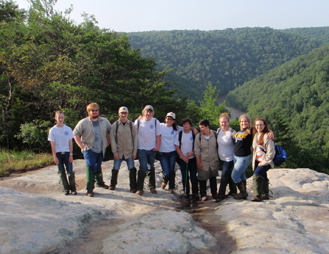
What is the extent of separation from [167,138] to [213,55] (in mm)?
158366

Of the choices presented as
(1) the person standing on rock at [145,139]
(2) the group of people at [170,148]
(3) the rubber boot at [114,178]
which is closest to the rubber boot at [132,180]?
(2) the group of people at [170,148]

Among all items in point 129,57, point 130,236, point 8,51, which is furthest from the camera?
point 129,57

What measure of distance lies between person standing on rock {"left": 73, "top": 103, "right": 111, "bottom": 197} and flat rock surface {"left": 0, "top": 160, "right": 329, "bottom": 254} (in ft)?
1.62

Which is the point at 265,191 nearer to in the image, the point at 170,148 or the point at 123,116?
the point at 170,148

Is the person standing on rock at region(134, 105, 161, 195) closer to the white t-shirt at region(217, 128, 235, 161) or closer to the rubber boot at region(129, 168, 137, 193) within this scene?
the rubber boot at region(129, 168, 137, 193)

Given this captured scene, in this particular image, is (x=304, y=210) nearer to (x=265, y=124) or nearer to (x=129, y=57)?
(x=265, y=124)

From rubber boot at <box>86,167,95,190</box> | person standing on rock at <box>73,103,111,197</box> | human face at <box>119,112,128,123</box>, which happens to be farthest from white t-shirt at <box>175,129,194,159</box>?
rubber boot at <box>86,167,95,190</box>

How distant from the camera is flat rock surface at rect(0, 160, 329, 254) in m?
3.08

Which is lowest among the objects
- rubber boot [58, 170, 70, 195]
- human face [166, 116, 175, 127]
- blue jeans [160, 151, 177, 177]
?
rubber boot [58, 170, 70, 195]

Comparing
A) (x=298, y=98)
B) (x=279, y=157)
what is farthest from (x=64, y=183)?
(x=298, y=98)

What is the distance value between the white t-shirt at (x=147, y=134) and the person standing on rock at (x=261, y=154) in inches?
77.0

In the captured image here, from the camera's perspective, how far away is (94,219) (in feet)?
13.4

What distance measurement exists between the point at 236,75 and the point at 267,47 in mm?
61020

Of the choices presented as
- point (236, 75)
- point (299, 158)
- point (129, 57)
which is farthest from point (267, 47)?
point (129, 57)
